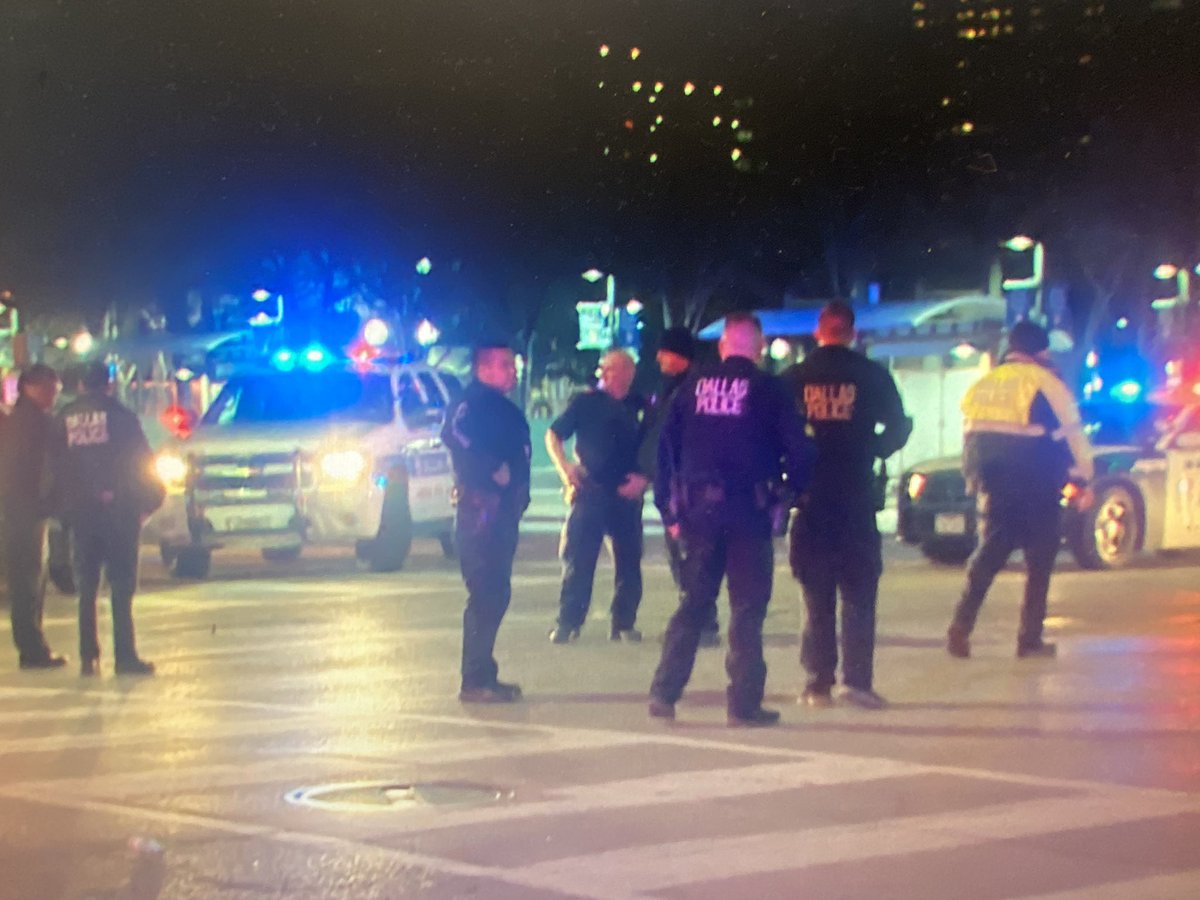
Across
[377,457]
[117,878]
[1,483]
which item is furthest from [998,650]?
[377,457]

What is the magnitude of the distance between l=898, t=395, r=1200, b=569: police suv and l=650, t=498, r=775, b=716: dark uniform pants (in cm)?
924

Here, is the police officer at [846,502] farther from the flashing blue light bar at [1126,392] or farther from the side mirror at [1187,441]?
the flashing blue light bar at [1126,392]

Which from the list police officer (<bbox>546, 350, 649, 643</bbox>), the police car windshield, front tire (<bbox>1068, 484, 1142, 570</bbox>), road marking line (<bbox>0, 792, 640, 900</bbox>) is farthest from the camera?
the police car windshield

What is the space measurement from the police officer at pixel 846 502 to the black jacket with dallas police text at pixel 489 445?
140 cm

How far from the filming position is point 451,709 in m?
10.1

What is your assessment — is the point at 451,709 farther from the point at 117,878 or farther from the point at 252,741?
the point at 117,878

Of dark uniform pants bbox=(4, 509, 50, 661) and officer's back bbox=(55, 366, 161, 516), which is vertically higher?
officer's back bbox=(55, 366, 161, 516)

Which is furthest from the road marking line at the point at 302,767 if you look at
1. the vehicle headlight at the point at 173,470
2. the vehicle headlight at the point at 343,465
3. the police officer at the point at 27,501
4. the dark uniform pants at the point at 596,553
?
the vehicle headlight at the point at 173,470

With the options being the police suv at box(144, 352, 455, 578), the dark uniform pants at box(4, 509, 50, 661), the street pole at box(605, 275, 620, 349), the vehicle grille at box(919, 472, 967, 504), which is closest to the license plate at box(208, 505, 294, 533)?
the police suv at box(144, 352, 455, 578)

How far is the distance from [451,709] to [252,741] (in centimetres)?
121

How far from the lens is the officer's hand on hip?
41.4ft

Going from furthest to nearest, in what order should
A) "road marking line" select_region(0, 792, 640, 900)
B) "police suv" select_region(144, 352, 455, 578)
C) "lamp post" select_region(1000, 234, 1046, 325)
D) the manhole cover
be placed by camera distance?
"lamp post" select_region(1000, 234, 1046, 325)
"police suv" select_region(144, 352, 455, 578)
the manhole cover
"road marking line" select_region(0, 792, 640, 900)

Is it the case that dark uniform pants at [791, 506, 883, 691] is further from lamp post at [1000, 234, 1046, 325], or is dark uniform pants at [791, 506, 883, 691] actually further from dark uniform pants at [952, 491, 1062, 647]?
lamp post at [1000, 234, 1046, 325]

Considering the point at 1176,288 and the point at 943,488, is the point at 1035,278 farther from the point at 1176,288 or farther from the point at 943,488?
the point at 1176,288
